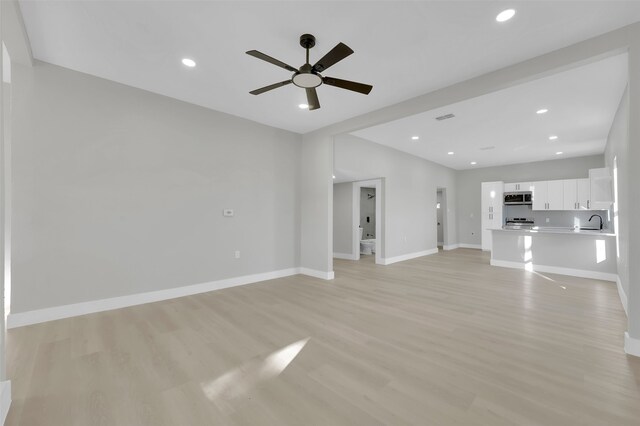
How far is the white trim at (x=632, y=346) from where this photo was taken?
239cm

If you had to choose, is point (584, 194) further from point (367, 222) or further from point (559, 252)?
point (367, 222)

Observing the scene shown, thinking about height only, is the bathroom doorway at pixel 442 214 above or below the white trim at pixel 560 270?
above

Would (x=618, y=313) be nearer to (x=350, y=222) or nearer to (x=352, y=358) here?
(x=352, y=358)

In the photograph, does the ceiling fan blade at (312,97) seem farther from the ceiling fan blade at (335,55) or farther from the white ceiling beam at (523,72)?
the white ceiling beam at (523,72)

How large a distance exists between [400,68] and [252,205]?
3167 mm

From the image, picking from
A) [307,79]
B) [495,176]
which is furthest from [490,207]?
[307,79]

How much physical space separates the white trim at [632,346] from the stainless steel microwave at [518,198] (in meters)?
7.03

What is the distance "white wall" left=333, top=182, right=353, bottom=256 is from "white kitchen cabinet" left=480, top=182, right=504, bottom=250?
15.1 feet

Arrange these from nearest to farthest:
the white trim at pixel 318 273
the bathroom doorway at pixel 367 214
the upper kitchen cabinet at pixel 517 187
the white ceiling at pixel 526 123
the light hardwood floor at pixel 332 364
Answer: the light hardwood floor at pixel 332 364
the white ceiling at pixel 526 123
the white trim at pixel 318 273
the upper kitchen cabinet at pixel 517 187
the bathroom doorway at pixel 367 214

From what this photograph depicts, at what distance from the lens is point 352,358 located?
92.5 inches

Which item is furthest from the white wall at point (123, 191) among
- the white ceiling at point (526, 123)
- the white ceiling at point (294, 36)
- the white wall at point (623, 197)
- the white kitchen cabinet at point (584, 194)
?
the white kitchen cabinet at point (584, 194)

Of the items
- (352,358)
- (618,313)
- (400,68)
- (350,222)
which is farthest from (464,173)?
(352,358)

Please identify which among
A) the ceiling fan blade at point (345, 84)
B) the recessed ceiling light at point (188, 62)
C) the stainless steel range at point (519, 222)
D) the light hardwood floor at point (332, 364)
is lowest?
the light hardwood floor at point (332, 364)

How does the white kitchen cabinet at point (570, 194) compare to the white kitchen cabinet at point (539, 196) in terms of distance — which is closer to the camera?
A: the white kitchen cabinet at point (570, 194)
